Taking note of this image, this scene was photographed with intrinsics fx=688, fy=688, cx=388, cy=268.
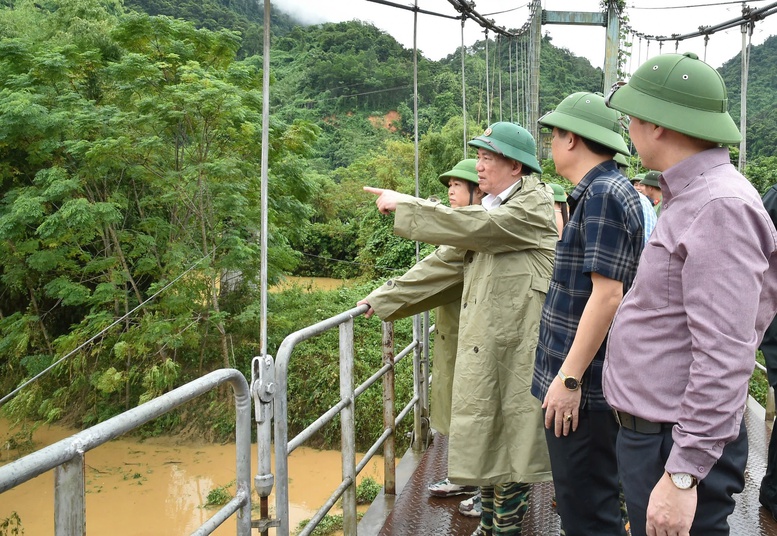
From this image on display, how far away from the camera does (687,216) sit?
3.18 ft

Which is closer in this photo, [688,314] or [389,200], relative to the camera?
[688,314]

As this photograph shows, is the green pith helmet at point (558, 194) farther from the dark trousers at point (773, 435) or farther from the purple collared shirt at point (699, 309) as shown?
the purple collared shirt at point (699, 309)

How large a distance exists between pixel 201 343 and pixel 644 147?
9.82 metres

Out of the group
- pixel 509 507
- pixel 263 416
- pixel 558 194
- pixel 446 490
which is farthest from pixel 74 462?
pixel 558 194

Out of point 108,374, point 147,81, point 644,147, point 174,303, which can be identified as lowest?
point 108,374

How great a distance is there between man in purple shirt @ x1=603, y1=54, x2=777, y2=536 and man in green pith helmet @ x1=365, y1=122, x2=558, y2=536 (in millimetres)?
659

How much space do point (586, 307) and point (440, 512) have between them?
127 centimetres

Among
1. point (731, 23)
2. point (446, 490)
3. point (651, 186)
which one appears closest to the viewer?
point (446, 490)

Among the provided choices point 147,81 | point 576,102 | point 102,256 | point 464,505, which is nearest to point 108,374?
point 102,256

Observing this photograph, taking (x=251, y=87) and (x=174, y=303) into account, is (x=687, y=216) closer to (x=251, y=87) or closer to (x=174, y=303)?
(x=174, y=303)

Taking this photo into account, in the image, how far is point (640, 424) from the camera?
104 centimetres

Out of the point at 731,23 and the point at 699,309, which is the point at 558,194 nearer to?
the point at 699,309

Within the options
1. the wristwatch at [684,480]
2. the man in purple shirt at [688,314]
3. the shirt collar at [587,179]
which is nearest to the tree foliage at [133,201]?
the shirt collar at [587,179]

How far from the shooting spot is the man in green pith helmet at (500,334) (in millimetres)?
1748
